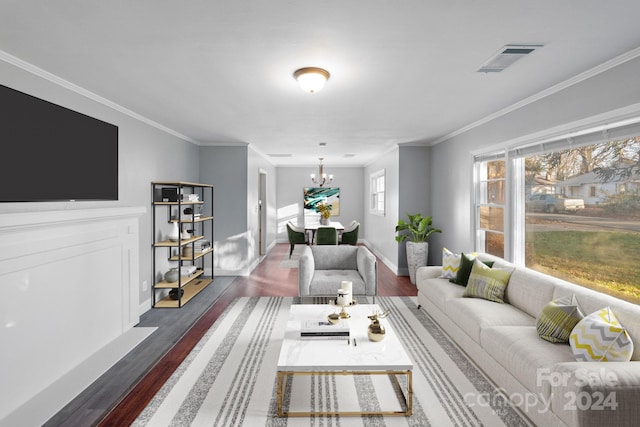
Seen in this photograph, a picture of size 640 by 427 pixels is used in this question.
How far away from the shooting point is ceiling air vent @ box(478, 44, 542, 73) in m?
2.29

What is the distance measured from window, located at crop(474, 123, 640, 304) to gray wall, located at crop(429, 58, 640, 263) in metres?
0.19

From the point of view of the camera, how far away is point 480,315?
2.91 metres

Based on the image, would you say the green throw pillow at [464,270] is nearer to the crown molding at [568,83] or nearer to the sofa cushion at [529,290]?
the sofa cushion at [529,290]

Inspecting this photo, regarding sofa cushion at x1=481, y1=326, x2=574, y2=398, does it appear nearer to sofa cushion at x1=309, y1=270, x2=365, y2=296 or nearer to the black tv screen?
sofa cushion at x1=309, y1=270, x2=365, y2=296

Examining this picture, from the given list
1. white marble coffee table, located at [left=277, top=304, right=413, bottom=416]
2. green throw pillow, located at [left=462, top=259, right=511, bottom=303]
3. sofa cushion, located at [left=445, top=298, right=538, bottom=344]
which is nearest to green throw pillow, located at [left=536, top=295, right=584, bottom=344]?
sofa cushion, located at [left=445, top=298, right=538, bottom=344]

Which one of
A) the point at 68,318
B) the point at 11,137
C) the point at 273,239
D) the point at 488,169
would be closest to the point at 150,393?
the point at 68,318

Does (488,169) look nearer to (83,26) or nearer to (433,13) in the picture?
(433,13)

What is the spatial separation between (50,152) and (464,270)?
157 inches

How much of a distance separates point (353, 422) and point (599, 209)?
262 cm

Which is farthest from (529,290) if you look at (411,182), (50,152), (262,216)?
(262,216)

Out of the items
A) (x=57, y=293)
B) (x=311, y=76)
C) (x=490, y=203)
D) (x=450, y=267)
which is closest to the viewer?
(x=311, y=76)

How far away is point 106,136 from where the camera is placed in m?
3.39

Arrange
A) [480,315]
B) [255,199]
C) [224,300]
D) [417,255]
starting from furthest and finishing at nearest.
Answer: [255,199] → [417,255] → [224,300] → [480,315]

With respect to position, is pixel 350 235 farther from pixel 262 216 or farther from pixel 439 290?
pixel 439 290
